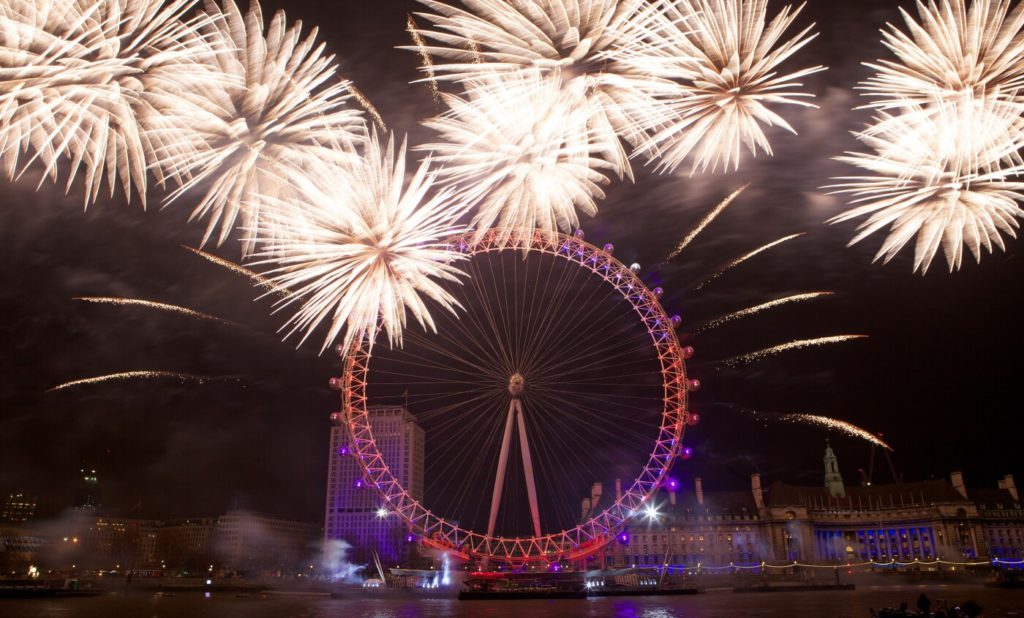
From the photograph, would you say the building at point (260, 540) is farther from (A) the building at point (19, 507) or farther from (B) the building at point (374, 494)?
(A) the building at point (19, 507)

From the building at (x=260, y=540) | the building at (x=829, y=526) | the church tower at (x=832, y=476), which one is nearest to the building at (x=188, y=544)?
the building at (x=260, y=540)

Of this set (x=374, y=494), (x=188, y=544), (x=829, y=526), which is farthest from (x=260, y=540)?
(x=829, y=526)

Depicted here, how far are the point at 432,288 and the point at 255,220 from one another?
7.76 m

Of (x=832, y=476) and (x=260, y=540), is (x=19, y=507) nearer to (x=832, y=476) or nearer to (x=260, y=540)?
(x=260, y=540)

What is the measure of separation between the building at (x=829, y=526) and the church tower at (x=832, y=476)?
75 cm

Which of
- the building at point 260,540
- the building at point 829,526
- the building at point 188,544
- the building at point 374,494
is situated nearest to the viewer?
the building at point 829,526

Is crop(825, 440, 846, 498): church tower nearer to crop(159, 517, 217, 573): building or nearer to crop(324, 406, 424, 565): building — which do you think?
crop(324, 406, 424, 565): building

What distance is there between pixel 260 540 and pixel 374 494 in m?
54.9

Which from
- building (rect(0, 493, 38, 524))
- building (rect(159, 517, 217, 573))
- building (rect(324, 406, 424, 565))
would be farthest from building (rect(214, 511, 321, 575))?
building (rect(0, 493, 38, 524))

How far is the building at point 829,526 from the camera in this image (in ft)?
373

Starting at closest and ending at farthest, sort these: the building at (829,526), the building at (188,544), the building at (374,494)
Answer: the building at (829,526), the building at (374,494), the building at (188,544)

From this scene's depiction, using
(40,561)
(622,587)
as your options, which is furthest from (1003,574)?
(40,561)

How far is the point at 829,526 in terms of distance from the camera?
120938mm

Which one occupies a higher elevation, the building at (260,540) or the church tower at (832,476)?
the church tower at (832,476)
